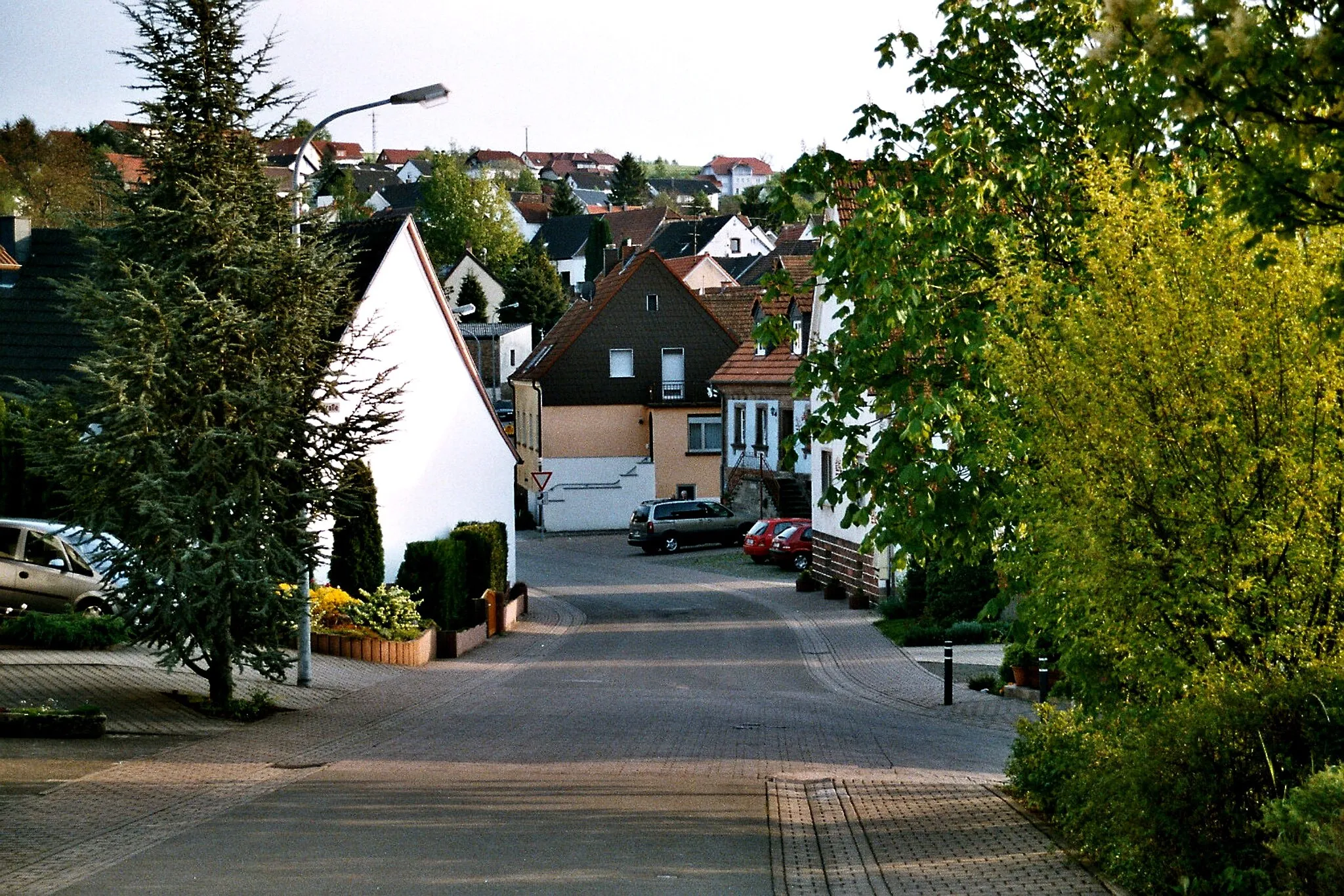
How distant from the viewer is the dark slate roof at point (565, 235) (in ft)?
444

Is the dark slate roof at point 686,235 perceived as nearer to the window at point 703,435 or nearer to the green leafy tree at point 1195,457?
the window at point 703,435

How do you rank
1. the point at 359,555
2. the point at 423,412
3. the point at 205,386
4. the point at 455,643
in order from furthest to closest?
the point at 423,412, the point at 359,555, the point at 455,643, the point at 205,386

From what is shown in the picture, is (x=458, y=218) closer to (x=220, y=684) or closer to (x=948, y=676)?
(x=948, y=676)

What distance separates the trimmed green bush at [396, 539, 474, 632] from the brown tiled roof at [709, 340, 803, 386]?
2124 centimetres

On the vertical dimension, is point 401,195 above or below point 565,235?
above

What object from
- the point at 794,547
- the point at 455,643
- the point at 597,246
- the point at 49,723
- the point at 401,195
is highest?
the point at 401,195

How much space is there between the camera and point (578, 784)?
45.1 feet

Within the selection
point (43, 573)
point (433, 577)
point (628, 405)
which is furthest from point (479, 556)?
point (628, 405)

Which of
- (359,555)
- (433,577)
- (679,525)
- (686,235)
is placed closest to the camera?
(359,555)

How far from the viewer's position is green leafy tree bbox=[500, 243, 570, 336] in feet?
323

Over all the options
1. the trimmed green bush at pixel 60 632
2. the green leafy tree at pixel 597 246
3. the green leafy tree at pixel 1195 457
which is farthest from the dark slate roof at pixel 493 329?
the green leafy tree at pixel 1195 457

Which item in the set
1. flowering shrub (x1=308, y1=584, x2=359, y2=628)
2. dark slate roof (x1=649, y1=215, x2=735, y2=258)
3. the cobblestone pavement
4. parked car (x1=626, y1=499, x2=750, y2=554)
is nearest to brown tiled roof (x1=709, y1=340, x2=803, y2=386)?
parked car (x1=626, y1=499, x2=750, y2=554)

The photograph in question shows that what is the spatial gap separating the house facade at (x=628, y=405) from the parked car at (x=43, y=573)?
37.3 meters

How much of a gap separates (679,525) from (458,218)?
226ft
